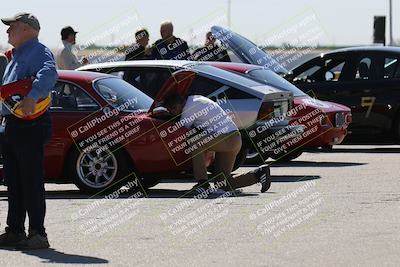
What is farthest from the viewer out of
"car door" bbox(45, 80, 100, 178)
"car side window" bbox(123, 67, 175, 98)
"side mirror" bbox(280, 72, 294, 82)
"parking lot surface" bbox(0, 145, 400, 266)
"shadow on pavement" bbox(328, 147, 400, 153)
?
"side mirror" bbox(280, 72, 294, 82)

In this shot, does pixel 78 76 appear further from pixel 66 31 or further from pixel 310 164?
pixel 66 31

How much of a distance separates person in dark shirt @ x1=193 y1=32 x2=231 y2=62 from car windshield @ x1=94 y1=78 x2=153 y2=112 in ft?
21.0

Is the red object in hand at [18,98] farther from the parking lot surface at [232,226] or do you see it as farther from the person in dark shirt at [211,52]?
the person in dark shirt at [211,52]

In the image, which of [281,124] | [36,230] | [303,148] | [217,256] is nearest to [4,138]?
[36,230]

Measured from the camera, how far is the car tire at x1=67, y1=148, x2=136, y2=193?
45.0 ft

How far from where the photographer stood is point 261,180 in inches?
532

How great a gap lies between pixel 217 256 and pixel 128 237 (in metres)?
1.26

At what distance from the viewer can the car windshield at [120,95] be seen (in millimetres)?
14130

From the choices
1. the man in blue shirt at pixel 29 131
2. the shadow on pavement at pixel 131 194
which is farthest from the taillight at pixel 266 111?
the man in blue shirt at pixel 29 131

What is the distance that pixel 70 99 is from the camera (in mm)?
→ 14117

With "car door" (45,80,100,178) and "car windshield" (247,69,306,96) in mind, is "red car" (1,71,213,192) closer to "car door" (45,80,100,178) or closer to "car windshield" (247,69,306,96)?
"car door" (45,80,100,178)

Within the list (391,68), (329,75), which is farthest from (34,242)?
(329,75)

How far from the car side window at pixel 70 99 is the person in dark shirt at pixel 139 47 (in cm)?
605

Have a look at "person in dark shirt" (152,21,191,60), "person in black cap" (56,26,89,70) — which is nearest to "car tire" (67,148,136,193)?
"person in black cap" (56,26,89,70)
